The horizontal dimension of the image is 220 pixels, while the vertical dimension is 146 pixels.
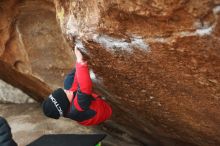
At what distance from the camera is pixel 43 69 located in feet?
14.9

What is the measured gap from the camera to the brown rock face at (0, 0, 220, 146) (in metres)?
2.57

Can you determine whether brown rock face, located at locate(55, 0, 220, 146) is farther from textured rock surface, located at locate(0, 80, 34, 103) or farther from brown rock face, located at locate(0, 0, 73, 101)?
textured rock surface, located at locate(0, 80, 34, 103)

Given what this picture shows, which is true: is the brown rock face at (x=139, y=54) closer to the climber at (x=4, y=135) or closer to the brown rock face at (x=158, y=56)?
the brown rock face at (x=158, y=56)

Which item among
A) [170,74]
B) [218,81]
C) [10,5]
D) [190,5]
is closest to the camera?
[190,5]

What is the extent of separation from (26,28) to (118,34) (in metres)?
1.59

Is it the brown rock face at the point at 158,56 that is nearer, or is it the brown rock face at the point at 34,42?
the brown rock face at the point at 158,56

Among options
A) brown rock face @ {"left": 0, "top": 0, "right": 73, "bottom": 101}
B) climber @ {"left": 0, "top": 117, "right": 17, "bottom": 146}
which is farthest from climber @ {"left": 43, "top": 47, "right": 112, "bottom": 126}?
brown rock face @ {"left": 0, "top": 0, "right": 73, "bottom": 101}

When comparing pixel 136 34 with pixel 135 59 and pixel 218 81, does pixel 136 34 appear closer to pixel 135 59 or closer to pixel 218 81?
pixel 135 59

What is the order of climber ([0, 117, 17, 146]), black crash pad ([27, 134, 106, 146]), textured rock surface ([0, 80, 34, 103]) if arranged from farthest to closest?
textured rock surface ([0, 80, 34, 103])
black crash pad ([27, 134, 106, 146])
climber ([0, 117, 17, 146])

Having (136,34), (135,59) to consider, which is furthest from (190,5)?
(135,59)

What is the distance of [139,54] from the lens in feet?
9.77

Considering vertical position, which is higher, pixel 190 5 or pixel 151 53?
pixel 190 5

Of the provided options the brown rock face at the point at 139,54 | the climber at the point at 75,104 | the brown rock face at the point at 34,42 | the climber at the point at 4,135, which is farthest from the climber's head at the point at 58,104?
the brown rock face at the point at 34,42

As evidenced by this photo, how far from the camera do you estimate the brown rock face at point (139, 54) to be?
2.57 m
